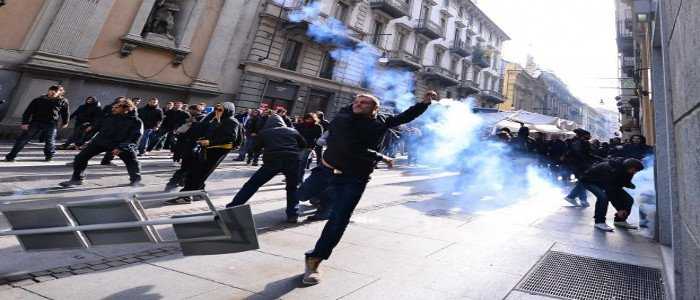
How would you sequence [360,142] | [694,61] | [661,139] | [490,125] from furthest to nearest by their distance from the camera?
[490,125], [661,139], [360,142], [694,61]

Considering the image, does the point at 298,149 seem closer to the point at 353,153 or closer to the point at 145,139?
the point at 353,153

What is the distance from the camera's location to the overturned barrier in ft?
8.12

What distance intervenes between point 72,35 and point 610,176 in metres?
15.6

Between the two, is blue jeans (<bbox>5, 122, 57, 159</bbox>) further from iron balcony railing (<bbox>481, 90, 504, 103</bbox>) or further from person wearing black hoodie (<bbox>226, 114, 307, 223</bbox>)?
iron balcony railing (<bbox>481, 90, 504, 103</bbox>)

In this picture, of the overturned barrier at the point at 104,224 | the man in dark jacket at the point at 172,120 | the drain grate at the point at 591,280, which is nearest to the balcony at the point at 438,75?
the man in dark jacket at the point at 172,120

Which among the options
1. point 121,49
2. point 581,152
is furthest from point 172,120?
point 581,152

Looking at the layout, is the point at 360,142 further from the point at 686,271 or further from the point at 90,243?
the point at 686,271

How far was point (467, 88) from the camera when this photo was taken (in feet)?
123

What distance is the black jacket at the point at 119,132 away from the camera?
611 cm

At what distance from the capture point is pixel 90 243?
258 cm

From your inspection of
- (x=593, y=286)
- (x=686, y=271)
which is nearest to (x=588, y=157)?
(x=593, y=286)

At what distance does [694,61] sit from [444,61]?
33606mm

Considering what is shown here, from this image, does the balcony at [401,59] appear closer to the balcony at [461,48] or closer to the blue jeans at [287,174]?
the balcony at [461,48]

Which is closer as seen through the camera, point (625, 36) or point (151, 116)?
point (151, 116)
